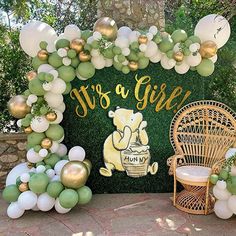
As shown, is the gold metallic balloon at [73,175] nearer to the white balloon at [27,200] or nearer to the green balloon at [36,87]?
the white balloon at [27,200]

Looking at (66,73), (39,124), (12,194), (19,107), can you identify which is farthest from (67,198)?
(66,73)

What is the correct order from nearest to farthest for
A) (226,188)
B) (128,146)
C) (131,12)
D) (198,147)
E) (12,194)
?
(226,188) → (12,194) → (198,147) → (128,146) → (131,12)

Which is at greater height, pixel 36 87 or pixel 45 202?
pixel 36 87

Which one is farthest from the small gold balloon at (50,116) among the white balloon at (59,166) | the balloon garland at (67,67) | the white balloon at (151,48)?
the white balloon at (151,48)

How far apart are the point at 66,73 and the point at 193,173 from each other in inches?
73.7

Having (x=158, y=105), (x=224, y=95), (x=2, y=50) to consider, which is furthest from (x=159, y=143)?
(x=2, y=50)

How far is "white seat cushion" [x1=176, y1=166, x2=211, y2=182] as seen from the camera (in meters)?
3.72

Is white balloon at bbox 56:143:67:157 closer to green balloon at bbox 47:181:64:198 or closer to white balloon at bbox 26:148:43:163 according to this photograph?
white balloon at bbox 26:148:43:163

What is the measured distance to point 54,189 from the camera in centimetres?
370

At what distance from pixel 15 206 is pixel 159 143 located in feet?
6.29

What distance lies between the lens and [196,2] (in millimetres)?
6281

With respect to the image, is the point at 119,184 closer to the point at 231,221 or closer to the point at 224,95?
the point at 231,221

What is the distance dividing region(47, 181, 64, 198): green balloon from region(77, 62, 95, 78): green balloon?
130 cm

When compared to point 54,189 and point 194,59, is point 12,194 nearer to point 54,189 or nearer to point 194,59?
point 54,189
